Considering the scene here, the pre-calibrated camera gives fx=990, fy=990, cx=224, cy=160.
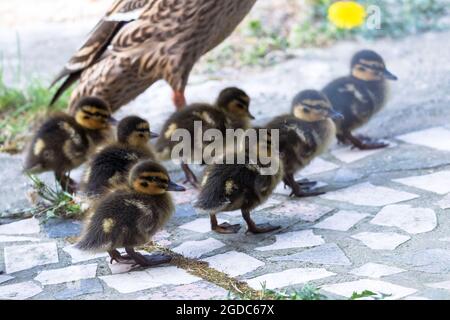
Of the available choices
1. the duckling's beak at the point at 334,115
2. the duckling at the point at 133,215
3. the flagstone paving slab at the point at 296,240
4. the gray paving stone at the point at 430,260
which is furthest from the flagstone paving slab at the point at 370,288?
Result: the duckling's beak at the point at 334,115

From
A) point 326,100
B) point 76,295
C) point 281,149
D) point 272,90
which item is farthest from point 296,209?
point 272,90

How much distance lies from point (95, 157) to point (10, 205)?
2.87 feet

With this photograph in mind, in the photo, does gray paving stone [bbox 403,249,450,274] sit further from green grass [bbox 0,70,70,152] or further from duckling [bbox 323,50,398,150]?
green grass [bbox 0,70,70,152]

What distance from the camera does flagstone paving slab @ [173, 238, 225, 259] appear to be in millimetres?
4816

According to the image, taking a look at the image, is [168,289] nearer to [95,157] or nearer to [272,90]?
[95,157]

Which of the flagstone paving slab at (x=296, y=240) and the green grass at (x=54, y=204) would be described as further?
the green grass at (x=54, y=204)

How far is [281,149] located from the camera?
534 cm

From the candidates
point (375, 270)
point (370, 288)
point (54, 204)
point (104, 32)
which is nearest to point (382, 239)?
point (375, 270)

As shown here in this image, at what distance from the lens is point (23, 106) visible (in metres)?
7.21

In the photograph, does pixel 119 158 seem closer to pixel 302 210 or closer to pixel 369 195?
pixel 302 210

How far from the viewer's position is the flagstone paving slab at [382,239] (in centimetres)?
467

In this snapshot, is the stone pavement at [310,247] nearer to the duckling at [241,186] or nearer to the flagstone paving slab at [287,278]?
the flagstone paving slab at [287,278]

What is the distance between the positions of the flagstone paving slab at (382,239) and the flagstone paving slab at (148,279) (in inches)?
34.0
